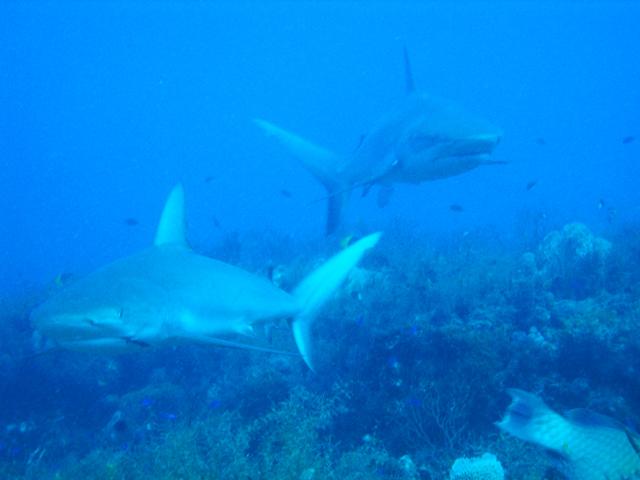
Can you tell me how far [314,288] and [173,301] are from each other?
4.43 ft

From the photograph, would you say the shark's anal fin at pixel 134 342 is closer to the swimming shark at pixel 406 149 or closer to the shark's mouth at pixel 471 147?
the swimming shark at pixel 406 149

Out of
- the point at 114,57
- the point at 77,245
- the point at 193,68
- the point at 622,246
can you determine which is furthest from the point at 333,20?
the point at 622,246

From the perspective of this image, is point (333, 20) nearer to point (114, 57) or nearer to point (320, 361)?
point (114, 57)

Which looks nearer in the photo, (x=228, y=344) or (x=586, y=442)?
(x=228, y=344)

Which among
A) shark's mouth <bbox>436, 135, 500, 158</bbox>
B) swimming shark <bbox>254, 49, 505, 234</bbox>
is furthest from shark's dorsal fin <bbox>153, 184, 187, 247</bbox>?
shark's mouth <bbox>436, 135, 500, 158</bbox>

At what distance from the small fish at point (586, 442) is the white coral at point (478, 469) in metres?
0.65

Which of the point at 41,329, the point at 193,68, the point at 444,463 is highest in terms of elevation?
the point at 41,329

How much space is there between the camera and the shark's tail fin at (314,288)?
178 inches

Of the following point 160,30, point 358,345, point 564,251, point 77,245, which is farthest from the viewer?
Result: point 160,30

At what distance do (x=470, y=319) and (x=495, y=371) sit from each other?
66.2 inches

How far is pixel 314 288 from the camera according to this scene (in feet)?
15.0

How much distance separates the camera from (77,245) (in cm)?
11425

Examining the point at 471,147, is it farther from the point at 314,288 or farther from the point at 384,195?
the point at 314,288

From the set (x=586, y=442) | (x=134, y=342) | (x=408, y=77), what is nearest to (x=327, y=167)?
(x=408, y=77)
